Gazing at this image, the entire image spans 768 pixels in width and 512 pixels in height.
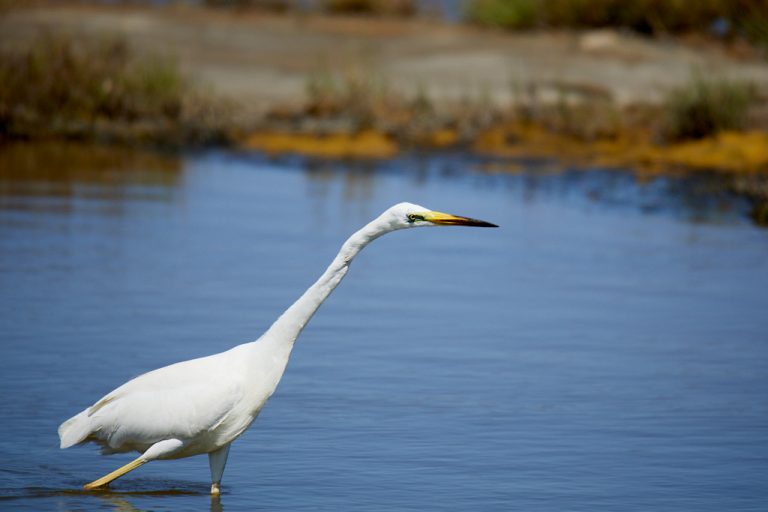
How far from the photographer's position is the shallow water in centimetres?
696

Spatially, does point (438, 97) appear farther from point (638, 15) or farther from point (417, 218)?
point (417, 218)

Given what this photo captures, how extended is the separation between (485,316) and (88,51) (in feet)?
42.9

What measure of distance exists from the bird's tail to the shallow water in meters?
0.30

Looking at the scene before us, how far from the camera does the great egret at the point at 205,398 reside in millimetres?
6254

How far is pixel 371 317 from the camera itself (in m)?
10.5

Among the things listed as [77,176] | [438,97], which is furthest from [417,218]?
[438,97]

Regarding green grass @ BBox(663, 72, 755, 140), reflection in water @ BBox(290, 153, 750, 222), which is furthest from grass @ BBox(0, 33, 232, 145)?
green grass @ BBox(663, 72, 755, 140)

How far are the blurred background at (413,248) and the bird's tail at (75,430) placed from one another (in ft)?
1.01

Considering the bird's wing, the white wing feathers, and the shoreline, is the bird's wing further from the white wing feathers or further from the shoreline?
the shoreline

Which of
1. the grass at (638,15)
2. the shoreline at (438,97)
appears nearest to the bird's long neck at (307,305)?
the shoreline at (438,97)

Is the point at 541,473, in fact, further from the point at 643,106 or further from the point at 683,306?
the point at 643,106

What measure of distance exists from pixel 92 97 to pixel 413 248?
958 cm

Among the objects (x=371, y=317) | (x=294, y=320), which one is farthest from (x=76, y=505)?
(x=371, y=317)

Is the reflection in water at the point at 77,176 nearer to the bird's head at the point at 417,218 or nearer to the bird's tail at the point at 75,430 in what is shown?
the bird's tail at the point at 75,430
